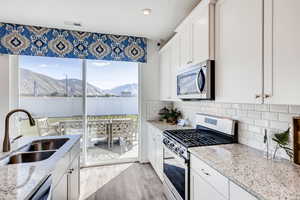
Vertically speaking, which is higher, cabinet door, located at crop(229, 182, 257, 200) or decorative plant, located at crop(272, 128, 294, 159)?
decorative plant, located at crop(272, 128, 294, 159)

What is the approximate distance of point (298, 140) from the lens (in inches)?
44.8

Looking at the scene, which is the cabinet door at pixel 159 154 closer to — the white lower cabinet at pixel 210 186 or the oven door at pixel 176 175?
the oven door at pixel 176 175

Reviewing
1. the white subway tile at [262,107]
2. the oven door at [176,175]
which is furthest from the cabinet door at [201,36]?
the oven door at [176,175]

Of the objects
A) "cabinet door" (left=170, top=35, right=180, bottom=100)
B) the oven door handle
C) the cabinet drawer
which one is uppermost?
"cabinet door" (left=170, top=35, right=180, bottom=100)

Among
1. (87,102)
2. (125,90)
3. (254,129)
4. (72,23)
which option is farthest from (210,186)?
(72,23)

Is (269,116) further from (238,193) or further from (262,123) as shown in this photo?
(238,193)

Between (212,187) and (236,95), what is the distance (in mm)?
752

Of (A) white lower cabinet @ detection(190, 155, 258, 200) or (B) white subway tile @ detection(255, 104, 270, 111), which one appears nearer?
(A) white lower cabinet @ detection(190, 155, 258, 200)

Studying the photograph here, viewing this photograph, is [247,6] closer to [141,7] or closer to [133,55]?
[141,7]

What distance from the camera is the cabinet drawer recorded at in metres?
1.10

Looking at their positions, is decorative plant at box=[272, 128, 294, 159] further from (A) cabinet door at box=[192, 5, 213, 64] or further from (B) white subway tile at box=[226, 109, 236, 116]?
(A) cabinet door at box=[192, 5, 213, 64]

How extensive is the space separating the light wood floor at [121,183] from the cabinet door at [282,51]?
2.00 m

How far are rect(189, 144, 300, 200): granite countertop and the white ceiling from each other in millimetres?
1837

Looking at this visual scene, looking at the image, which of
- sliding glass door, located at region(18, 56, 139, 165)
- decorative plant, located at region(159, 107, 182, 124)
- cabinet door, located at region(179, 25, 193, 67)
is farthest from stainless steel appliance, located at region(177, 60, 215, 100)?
sliding glass door, located at region(18, 56, 139, 165)
